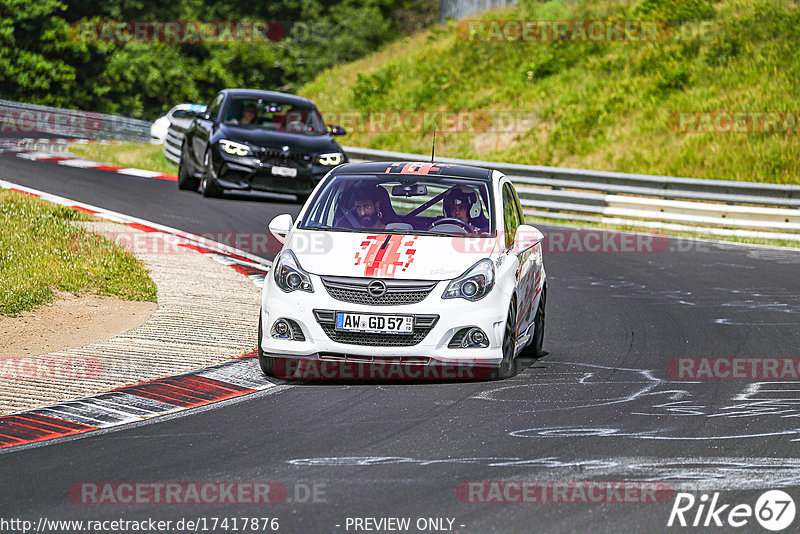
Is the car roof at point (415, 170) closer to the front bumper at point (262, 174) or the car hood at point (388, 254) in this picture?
the car hood at point (388, 254)

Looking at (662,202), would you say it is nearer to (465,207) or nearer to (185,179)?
(185,179)

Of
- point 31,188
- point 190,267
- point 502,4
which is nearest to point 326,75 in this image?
point 502,4

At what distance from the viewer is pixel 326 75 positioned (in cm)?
4478

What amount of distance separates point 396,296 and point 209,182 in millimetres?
11317

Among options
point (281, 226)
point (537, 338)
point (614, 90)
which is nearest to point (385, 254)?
point (281, 226)

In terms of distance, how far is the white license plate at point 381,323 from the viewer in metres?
8.29

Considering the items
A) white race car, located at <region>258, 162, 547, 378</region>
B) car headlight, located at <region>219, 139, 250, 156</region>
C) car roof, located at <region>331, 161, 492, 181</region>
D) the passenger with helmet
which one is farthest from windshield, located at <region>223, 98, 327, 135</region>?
white race car, located at <region>258, 162, 547, 378</region>

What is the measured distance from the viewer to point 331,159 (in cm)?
1892

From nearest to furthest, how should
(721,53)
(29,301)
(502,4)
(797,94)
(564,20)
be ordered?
(29,301)
(797,94)
(721,53)
(564,20)
(502,4)

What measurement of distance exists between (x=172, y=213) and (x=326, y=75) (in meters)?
27.4

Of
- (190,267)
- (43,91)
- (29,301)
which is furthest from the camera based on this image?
(43,91)

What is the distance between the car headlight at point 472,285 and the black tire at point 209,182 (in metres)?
11.0

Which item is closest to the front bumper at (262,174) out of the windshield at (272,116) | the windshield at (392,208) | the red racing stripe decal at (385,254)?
the windshield at (272,116)

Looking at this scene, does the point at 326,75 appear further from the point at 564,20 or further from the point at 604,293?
the point at 604,293
